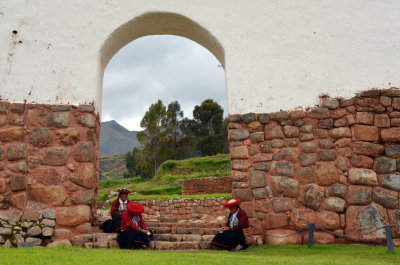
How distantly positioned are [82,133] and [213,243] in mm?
2635

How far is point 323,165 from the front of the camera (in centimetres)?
513

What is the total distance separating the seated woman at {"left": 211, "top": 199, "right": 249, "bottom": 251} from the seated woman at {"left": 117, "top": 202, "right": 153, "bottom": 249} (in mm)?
957

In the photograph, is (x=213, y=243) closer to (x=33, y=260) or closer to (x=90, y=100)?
(x=33, y=260)

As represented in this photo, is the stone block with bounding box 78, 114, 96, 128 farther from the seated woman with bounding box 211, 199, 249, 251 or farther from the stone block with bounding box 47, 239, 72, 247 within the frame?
the seated woman with bounding box 211, 199, 249, 251

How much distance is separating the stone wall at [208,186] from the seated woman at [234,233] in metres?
11.8

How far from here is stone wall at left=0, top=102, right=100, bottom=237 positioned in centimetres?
484

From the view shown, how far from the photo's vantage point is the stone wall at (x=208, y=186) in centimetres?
1662

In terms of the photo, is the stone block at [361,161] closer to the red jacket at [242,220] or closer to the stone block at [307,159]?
the stone block at [307,159]

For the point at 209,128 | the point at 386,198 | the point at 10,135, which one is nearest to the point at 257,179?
the point at 386,198

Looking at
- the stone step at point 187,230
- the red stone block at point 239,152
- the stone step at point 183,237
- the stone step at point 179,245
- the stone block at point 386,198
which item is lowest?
the stone step at point 179,245

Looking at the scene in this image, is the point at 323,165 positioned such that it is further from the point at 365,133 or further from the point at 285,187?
the point at 365,133

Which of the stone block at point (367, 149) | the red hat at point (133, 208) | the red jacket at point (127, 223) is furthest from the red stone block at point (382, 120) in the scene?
the red jacket at point (127, 223)

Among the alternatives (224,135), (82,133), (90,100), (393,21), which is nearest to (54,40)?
(90,100)

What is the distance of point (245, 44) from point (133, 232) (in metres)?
3.54
